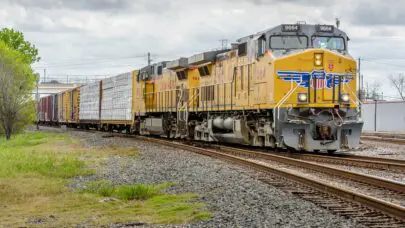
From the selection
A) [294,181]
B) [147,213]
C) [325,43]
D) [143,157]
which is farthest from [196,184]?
[325,43]

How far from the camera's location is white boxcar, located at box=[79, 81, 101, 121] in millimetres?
41628

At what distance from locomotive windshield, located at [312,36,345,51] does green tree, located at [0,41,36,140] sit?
25494 mm

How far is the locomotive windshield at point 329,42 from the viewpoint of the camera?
17.4 m

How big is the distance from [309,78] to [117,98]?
20760mm

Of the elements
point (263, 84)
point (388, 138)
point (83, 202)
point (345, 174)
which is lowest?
point (83, 202)

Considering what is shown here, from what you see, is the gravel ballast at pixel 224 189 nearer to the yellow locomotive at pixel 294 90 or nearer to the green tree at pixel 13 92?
the yellow locomotive at pixel 294 90

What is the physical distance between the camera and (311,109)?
16734 mm

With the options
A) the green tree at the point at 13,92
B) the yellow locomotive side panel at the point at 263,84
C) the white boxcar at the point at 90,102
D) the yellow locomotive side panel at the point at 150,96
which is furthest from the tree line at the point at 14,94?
the yellow locomotive side panel at the point at 263,84

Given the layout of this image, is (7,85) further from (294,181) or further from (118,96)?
(294,181)

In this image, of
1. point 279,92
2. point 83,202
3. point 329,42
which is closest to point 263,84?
point 279,92

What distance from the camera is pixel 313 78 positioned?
55.5 feet

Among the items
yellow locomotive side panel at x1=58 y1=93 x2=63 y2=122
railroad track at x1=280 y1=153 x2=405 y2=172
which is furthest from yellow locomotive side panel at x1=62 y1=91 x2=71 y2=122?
railroad track at x1=280 y1=153 x2=405 y2=172

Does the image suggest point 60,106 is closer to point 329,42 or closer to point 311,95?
point 329,42

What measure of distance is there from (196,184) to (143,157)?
21.8ft
